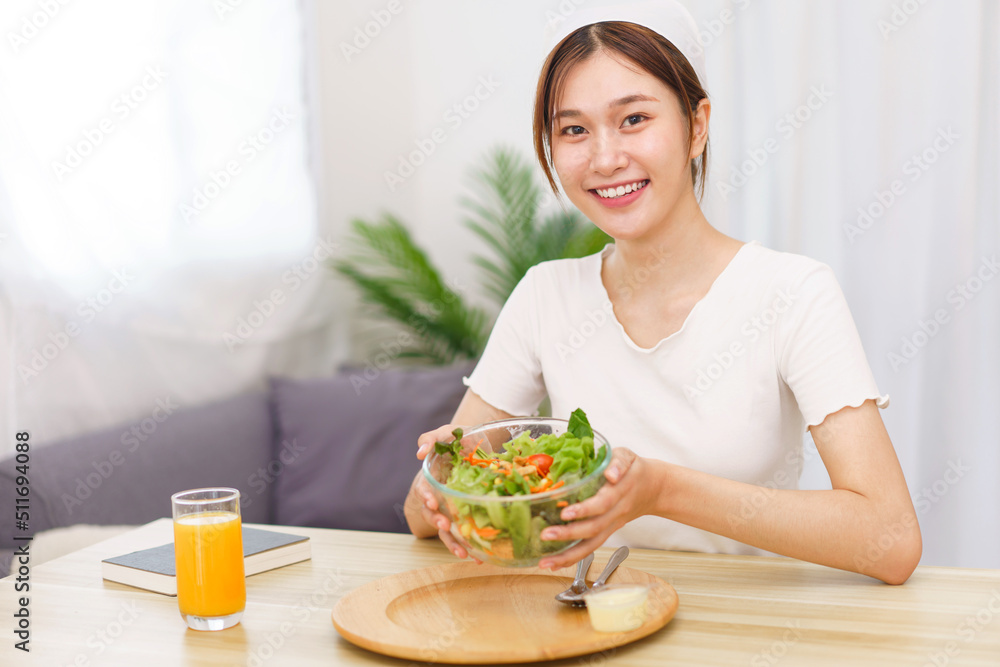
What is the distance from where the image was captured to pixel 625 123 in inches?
53.3

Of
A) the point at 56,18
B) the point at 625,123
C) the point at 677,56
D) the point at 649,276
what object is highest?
the point at 56,18

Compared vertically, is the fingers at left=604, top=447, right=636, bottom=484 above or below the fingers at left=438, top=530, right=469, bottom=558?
above

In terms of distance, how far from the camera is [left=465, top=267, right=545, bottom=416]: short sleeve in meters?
1.53

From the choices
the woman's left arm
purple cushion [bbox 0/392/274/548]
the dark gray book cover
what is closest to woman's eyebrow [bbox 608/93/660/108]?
the woman's left arm

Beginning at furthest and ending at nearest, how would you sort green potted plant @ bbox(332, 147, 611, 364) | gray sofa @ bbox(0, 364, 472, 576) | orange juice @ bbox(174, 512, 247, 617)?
green potted plant @ bbox(332, 147, 611, 364), gray sofa @ bbox(0, 364, 472, 576), orange juice @ bbox(174, 512, 247, 617)

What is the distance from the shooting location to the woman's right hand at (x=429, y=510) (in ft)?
3.04

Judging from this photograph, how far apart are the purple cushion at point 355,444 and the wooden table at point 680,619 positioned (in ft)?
3.75

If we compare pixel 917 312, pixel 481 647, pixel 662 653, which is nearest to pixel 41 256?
pixel 481 647

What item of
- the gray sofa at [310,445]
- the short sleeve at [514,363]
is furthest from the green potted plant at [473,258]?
the short sleeve at [514,363]

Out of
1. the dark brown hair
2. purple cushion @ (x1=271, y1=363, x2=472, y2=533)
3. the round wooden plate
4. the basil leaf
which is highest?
the dark brown hair

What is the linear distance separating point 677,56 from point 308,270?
1.88m

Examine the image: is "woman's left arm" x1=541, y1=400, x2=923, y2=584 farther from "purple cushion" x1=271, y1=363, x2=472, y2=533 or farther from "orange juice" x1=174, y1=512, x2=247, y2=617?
"purple cushion" x1=271, y1=363, x2=472, y2=533

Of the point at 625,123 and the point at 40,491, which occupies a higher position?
the point at 625,123

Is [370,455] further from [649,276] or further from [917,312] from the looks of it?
[917,312]
